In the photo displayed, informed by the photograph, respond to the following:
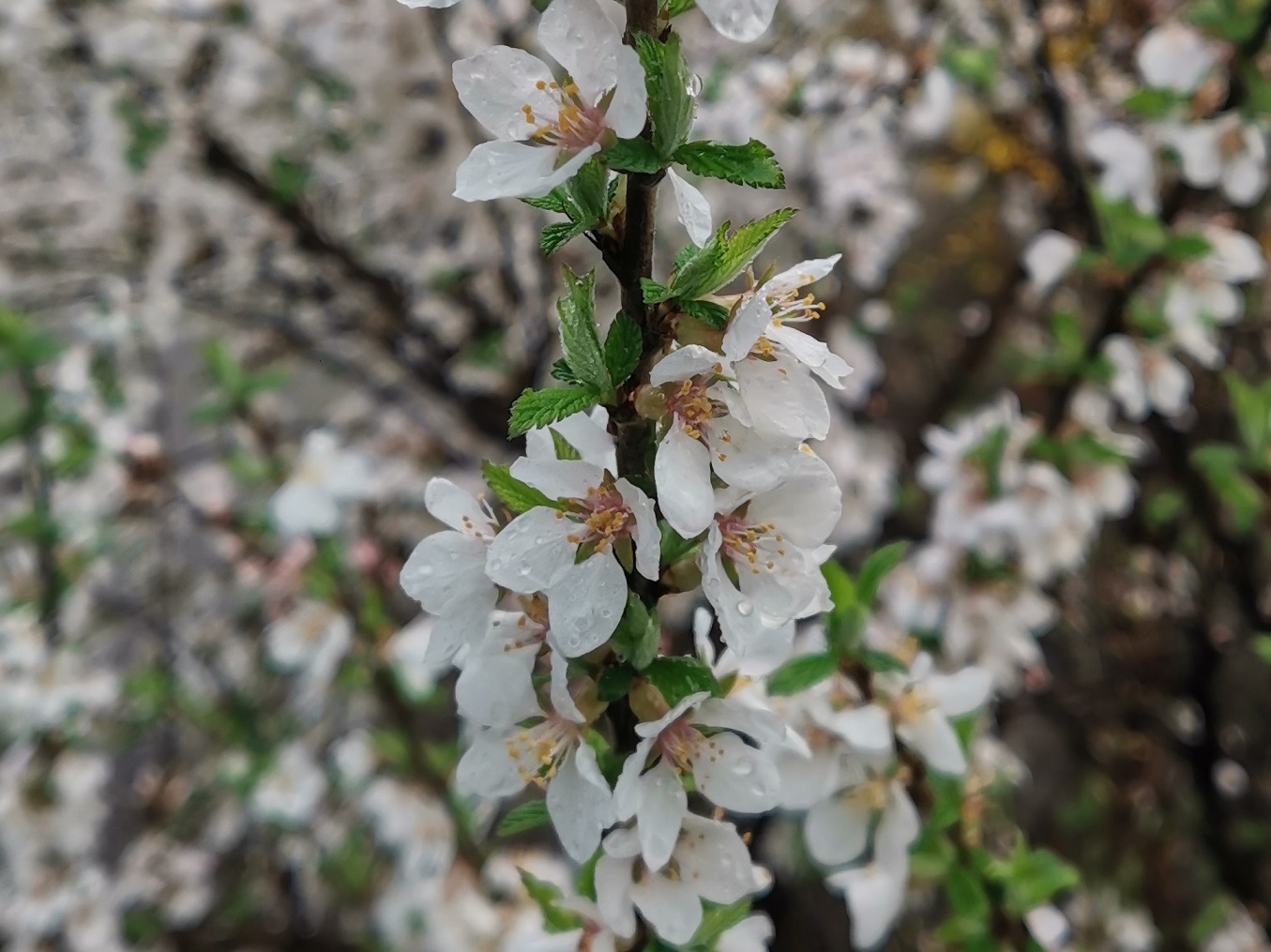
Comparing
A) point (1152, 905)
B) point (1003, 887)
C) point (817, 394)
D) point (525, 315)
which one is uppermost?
point (817, 394)

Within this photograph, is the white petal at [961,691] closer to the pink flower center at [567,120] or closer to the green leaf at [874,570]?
the green leaf at [874,570]

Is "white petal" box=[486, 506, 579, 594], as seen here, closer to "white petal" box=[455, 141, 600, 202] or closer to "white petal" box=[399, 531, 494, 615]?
"white petal" box=[399, 531, 494, 615]

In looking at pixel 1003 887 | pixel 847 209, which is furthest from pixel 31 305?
pixel 1003 887

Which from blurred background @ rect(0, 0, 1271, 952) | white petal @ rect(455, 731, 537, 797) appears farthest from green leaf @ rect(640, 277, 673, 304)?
blurred background @ rect(0, 0, 1271, 952)

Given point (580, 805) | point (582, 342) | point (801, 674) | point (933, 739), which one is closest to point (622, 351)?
point (582, 342)

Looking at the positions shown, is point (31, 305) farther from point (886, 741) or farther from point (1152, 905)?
point (1152, 905)

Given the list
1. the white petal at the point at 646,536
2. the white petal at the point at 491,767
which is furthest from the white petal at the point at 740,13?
the white petal at the point at 491,767
